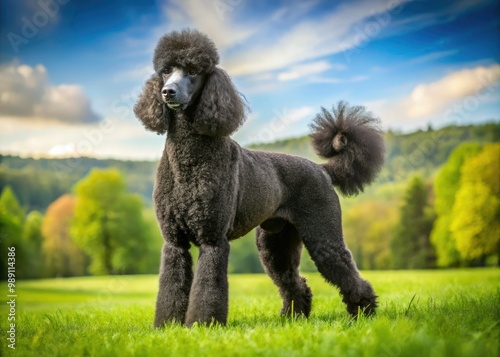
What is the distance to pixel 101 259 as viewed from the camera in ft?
70.8

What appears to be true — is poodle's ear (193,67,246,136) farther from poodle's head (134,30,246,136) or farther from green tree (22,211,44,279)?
green tree (22,211,44,279)

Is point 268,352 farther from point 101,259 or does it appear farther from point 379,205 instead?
point 379,205

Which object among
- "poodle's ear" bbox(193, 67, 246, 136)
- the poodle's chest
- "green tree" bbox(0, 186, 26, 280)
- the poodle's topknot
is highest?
the poodle's topknot

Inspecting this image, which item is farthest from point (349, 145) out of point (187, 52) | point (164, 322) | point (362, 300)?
point (164, 322)

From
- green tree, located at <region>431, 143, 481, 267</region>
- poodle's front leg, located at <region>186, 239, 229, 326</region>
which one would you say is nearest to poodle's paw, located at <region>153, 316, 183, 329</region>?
poodle's front leg, located at <region>186, 239, 229, 326</region>

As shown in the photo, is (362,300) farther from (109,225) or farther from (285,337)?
(109,225)

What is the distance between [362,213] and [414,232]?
322 centimetres

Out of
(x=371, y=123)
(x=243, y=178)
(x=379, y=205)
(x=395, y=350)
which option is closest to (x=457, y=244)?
(x=379, y=205)

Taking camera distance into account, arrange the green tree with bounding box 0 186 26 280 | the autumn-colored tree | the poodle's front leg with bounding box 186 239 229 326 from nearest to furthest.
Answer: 1. the poodle's front leg with bounding box 186 239 229 326
2. the green tree with bounding box 0 186 26 280
3. the autumn-colored tree

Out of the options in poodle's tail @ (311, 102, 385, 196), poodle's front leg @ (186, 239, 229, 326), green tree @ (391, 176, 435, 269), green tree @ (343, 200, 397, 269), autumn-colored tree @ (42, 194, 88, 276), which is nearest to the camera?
poodle's front leg @ (186, 239, 229, 326)

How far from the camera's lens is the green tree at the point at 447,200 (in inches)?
859

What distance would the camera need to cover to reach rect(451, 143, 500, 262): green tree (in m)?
19.4

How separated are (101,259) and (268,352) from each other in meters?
19.8

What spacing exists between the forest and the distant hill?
0.06m
